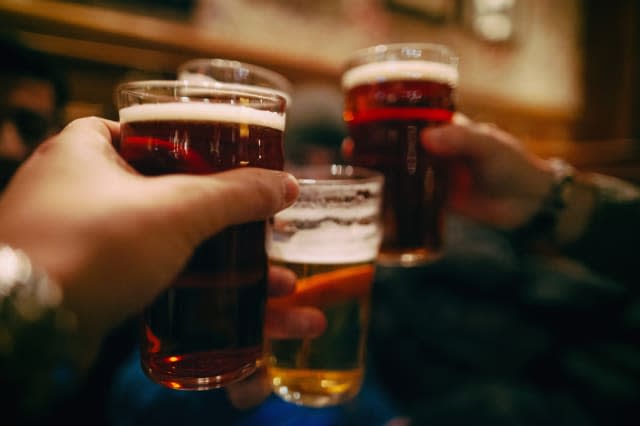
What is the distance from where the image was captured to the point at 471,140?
1138 millimetres

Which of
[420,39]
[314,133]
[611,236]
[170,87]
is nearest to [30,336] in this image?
[170,87]

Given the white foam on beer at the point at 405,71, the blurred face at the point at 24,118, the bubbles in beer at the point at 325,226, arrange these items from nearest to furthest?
the bubbles in beer at the point at 325,226
the white foam on beer at the point at 405,71
the blurred face at the point at 24,118

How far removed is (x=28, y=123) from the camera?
5.99 ft

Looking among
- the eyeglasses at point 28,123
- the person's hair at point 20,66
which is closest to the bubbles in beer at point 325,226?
the eyeglasses at point 28,123

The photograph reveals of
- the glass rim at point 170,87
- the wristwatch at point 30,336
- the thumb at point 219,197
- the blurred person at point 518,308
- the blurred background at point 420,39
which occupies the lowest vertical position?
the blurred person at point 518,308

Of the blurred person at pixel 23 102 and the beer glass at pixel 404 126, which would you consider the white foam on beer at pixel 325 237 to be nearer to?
the beer glass at pixel 404 126

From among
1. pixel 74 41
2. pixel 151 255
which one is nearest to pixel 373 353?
pixel 151 255

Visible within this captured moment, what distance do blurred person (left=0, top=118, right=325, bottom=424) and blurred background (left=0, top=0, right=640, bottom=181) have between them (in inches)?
18.1

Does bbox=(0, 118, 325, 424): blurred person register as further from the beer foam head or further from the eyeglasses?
the eyeglasses

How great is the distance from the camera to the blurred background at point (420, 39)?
2295 mm

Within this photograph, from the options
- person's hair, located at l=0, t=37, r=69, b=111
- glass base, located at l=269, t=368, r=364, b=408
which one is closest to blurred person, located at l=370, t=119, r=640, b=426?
glass base, located at l=269, t=368, r=364, b=408

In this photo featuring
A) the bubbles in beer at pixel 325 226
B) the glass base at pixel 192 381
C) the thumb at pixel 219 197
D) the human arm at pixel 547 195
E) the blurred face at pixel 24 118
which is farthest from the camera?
the blurred face at pixel 24 118

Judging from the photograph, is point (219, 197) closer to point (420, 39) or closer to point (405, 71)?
point (405, 71)

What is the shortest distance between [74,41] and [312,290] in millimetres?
2056
